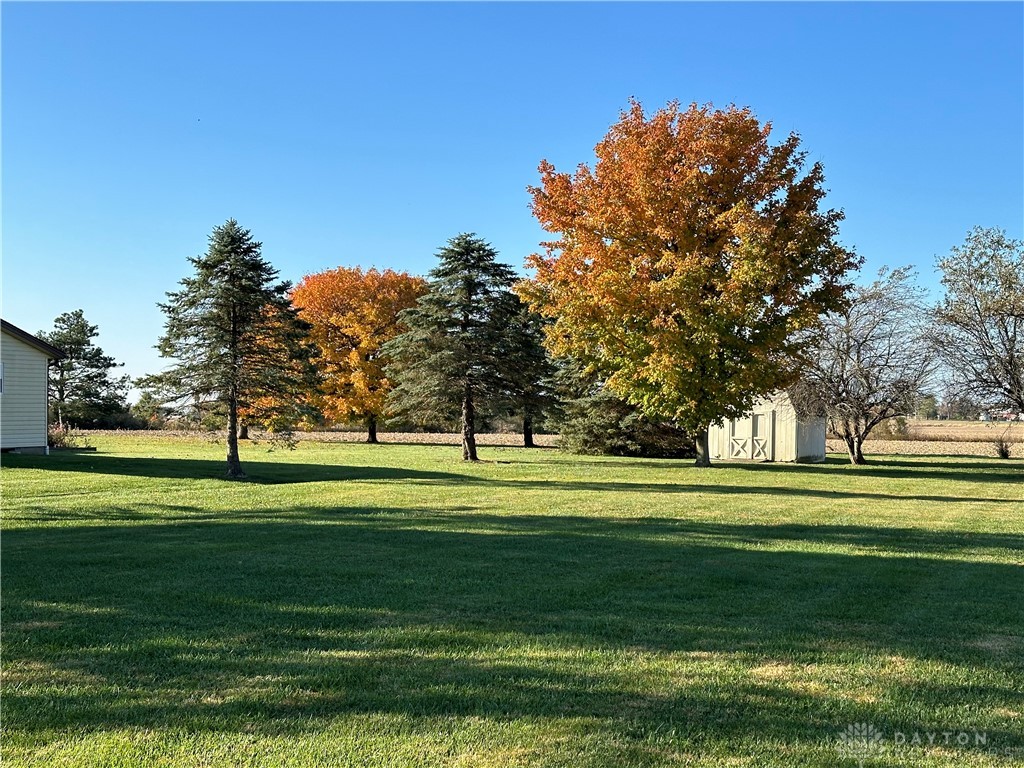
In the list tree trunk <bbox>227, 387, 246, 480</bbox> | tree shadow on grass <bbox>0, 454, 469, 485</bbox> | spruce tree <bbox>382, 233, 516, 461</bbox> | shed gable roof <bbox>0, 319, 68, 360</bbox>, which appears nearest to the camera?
tree shadow on grass <bbox>0, 454, 469, 485</bbox>

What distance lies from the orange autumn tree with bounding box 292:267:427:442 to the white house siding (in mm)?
20848

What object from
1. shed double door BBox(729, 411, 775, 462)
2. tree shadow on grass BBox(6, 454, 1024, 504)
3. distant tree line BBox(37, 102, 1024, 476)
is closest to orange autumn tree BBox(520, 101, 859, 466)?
distant tree line BBox(37, 102, 1024, 476)

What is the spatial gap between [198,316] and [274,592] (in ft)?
55.0

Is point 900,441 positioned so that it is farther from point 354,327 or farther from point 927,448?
point 354,327

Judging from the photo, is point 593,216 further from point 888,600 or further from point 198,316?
point 888,600

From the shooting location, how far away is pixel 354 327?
4803 cm

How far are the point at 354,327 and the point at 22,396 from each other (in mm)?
23249

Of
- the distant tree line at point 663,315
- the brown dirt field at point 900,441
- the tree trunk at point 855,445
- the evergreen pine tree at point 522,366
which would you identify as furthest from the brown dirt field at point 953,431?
the evergreen pine tree at point 522,366

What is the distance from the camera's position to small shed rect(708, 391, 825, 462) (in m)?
36.8

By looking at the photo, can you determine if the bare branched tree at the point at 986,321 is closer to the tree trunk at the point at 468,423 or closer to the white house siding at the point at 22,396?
the tree trunk at the point at 468,423

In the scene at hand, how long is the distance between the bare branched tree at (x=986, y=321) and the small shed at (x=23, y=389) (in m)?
29.2

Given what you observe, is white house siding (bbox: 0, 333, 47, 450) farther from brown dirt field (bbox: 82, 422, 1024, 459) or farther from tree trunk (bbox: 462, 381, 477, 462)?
brown dirt field (bbox: 82, 422, 1024, 459)

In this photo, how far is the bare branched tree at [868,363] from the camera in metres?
32.1

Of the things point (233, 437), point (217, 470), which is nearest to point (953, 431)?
point (217, 470)
